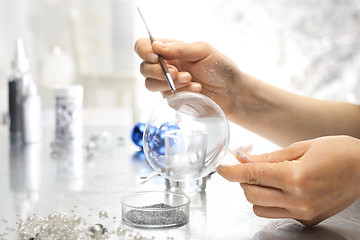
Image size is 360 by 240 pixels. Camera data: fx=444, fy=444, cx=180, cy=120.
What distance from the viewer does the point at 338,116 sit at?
4.04ft

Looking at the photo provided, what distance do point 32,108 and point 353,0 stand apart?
3664 mm

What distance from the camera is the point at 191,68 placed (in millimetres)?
1060

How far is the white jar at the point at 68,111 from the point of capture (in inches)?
54.6

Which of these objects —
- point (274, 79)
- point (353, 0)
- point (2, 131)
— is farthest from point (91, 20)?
point (2, 131)

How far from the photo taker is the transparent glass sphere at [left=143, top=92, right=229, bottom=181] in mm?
658

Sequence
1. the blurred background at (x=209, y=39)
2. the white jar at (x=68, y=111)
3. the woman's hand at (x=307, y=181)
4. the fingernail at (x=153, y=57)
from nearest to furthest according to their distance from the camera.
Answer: the woman's hand at (x=307, y=181)
the fingernail at (x=153, y=57)
the white jar at (x=68, y=111)
the blurred background at (x=209, y=39)

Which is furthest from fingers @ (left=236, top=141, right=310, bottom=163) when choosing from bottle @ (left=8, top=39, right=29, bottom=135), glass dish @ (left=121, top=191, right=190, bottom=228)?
bottle @ (left=8, top=39, right=29, bottom=135)

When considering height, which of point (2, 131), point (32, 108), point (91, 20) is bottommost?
point (2, 131)

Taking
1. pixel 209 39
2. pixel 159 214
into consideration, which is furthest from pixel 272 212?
pixel 209 39

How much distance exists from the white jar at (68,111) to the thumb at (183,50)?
1.70 feet

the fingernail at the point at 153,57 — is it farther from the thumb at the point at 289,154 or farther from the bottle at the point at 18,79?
the bottle at the point at 18,79

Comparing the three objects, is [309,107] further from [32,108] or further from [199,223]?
[32,108]

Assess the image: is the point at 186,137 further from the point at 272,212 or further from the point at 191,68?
the point at 191,68

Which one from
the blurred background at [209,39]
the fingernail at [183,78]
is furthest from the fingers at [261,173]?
the blurred background at [209,39]
